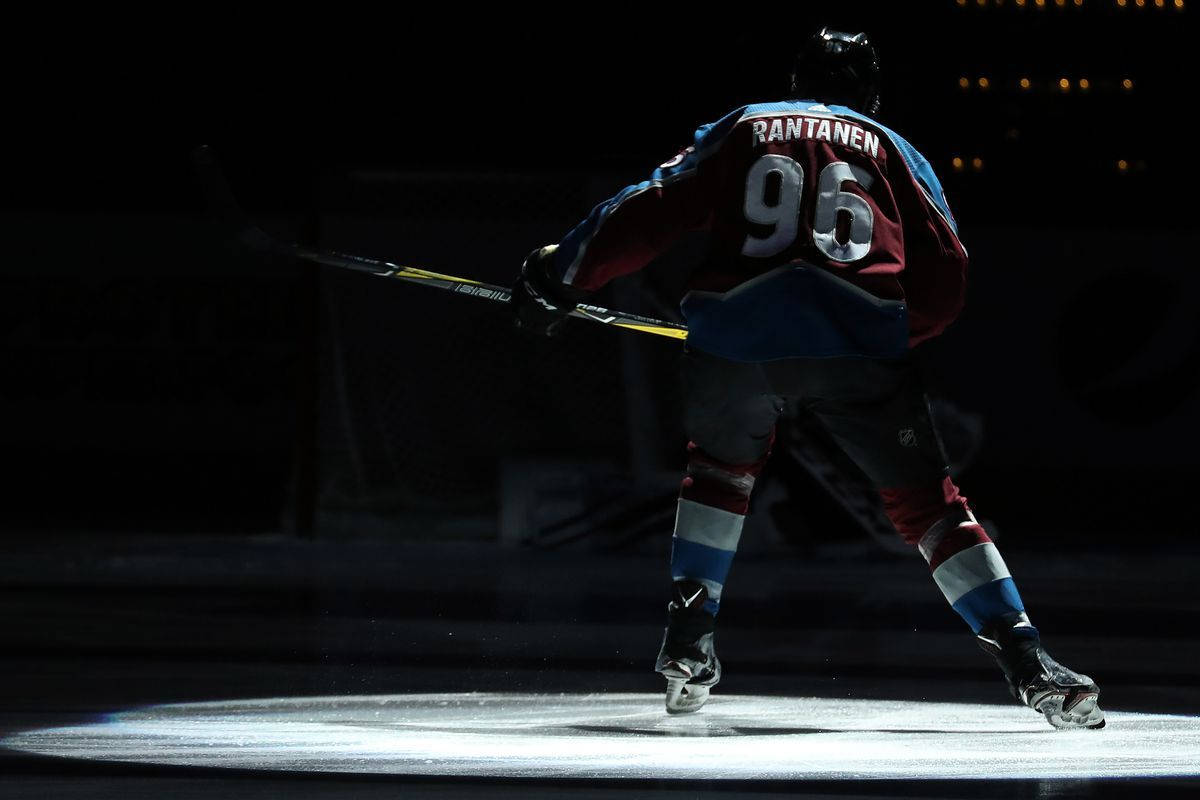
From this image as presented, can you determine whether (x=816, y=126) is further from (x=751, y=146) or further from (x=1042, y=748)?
(x=1042, y=748)

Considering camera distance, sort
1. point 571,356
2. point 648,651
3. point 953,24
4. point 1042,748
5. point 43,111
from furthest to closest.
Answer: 1. point 43,111
2. point 953,24
3. point 571,356
4. point 648,651
5. point 1042,748

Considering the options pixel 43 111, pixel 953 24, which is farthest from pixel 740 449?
pixel 43 111

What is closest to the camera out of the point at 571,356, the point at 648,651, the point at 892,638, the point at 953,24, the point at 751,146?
the point at 751,146

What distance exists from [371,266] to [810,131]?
157 centimetres

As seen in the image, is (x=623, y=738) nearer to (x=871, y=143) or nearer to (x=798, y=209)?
(x=798, y=209)

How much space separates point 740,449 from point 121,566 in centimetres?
506

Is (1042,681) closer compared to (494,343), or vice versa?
(1042,681)

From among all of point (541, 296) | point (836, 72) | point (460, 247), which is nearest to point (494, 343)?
point (460, 247)

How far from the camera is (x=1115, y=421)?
13680 millimetres

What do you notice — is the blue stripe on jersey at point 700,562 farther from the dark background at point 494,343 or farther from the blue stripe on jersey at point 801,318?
the dark background at point 494,343

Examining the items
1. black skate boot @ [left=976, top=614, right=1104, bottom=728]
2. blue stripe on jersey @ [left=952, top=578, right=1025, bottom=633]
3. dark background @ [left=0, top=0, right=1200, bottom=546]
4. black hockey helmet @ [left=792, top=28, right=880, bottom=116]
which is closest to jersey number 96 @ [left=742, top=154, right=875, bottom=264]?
black hockey helmet @ [left=792, top=28, right=880, bottom=116]

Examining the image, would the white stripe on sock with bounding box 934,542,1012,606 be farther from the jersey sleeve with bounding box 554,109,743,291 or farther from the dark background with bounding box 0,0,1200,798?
the dark background with bounding box 0,0,1200,798

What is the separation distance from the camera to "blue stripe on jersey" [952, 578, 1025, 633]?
4949mm

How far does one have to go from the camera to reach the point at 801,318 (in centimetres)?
501
